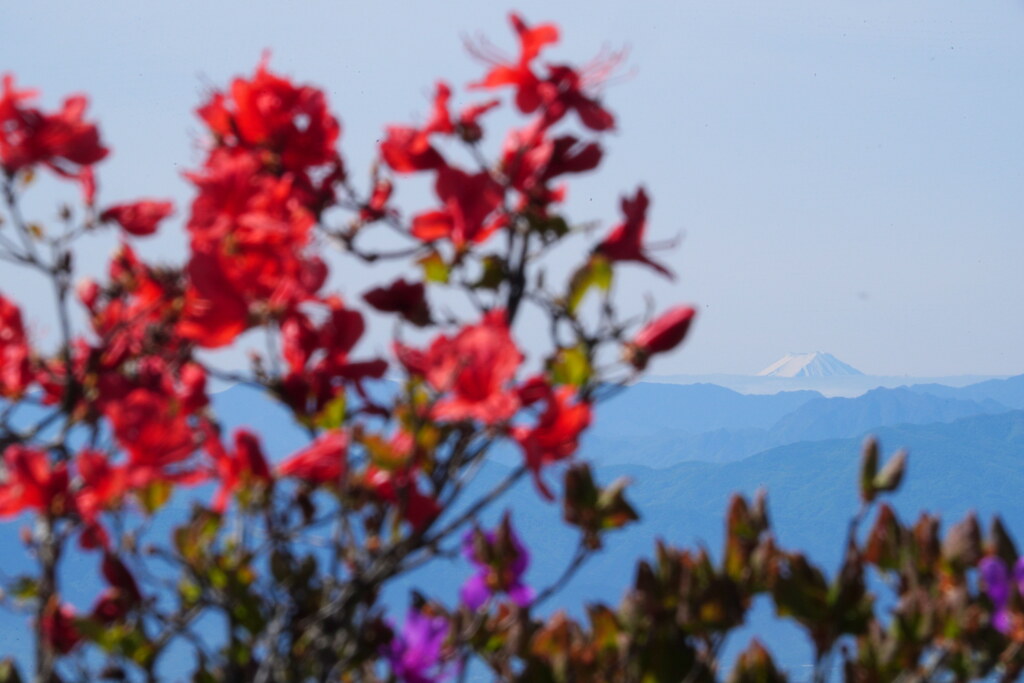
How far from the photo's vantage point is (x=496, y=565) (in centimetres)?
111

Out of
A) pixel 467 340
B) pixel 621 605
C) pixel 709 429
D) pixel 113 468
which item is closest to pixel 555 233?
pixel 467 340

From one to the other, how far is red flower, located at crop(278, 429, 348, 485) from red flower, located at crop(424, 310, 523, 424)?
9 centimetres

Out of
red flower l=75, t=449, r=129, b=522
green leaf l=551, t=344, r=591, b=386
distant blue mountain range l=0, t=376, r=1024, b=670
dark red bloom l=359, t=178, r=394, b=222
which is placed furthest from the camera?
distant blue mountain range l=0, t=376, r=1024, b=670

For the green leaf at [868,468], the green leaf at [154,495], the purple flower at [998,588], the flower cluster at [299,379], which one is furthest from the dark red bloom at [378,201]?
the purple flower at [998,588]

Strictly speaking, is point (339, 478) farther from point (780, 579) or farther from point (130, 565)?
point (780, 579)

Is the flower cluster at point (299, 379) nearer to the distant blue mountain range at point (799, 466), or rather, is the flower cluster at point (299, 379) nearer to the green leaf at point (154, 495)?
the green leaf at point (154, 495)

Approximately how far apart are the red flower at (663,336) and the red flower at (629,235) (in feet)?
0.40

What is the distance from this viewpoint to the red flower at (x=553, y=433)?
91 cm

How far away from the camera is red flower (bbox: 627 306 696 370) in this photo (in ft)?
3.25

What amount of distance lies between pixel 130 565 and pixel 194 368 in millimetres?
210

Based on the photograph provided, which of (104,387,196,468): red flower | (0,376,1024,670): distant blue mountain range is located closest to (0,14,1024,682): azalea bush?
(104,387,196,468): red flower

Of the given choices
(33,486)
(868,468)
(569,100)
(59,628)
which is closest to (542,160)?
(569,100)

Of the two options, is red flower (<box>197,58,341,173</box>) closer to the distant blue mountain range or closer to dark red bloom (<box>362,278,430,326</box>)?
dark red bloom (<box>362,278,430,326</box>)

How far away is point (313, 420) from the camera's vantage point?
1.03 meters
